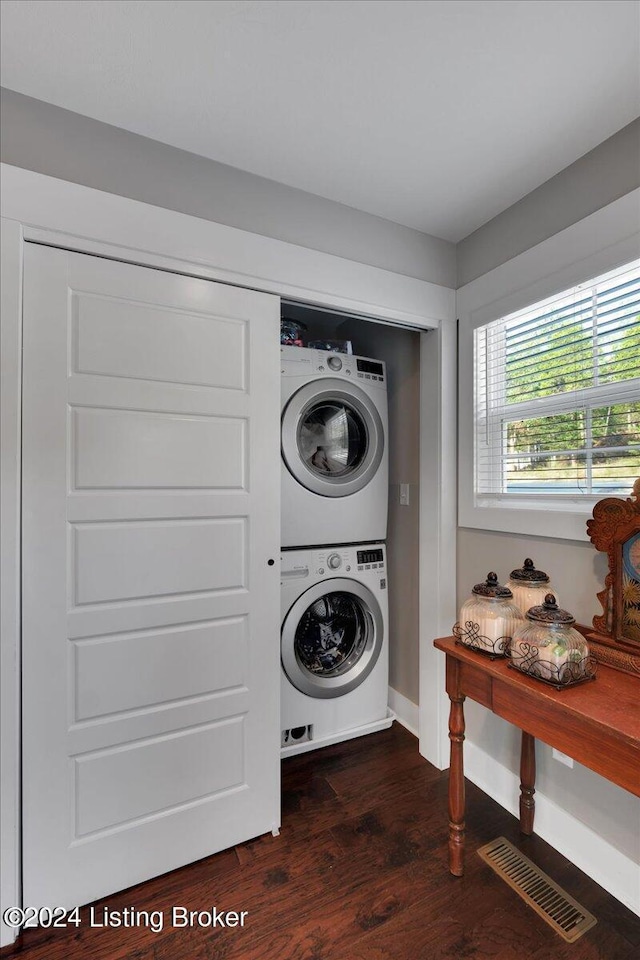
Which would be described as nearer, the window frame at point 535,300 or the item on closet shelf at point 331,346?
the window frame at point 535,300

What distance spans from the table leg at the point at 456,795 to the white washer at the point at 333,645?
78 centimetres

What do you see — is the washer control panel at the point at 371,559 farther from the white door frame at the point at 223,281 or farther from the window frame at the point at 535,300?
the window frame at the point at 535,300

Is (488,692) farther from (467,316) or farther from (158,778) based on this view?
(467,316)

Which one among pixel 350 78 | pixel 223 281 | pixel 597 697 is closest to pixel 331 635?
pixel 597 697

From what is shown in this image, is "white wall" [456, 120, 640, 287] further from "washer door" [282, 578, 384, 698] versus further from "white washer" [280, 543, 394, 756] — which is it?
"washer door" [282, 578, 384, 698]

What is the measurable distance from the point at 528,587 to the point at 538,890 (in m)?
0.94

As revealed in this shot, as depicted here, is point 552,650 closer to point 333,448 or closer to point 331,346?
point 333,448

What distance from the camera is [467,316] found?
1.97 m

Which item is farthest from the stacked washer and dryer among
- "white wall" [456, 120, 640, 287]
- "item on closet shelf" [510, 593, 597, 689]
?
"item on closet shelf" [510, 593, 597, 689]

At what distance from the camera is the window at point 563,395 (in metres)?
1.40

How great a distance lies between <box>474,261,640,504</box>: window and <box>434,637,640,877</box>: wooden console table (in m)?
0.65

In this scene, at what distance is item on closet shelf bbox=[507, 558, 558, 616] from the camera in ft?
4.84

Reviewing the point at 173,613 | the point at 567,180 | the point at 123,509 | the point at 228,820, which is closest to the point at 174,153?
the point at 123,509

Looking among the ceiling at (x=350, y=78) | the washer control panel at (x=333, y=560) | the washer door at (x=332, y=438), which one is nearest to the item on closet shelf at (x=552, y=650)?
the washer control panel at (x=333, y=560)
